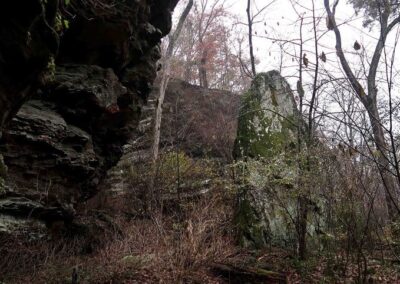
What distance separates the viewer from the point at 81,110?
→ 28.8 feet

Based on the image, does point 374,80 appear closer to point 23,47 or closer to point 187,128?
point 23,47

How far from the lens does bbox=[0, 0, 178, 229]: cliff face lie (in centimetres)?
765

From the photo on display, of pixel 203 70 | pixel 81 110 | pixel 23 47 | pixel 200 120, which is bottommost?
pixel 23 47

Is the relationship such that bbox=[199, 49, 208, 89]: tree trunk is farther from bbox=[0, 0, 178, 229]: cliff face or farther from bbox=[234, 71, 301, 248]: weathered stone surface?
bbox=[234, 71, 301, 248]: weathered stone surface

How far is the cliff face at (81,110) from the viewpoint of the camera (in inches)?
301

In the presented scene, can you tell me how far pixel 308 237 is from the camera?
26.7 ft

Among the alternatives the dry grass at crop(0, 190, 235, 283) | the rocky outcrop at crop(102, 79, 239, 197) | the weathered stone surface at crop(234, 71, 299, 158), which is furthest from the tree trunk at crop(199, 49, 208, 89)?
the dry grass at crop(0, 190, 235, 283)

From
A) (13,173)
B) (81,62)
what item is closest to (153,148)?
(81,62)

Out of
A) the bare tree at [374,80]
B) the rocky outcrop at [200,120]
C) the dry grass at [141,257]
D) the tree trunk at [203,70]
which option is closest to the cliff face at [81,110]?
the dry grass at [141,257]

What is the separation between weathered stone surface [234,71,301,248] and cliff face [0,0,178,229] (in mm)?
2880

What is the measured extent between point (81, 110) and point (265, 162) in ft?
13.3

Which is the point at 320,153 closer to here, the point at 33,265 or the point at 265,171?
the point at 265,171

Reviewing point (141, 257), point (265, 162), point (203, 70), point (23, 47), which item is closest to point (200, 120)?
point (203, 70)

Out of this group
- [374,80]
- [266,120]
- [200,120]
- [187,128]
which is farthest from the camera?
[200,120]
